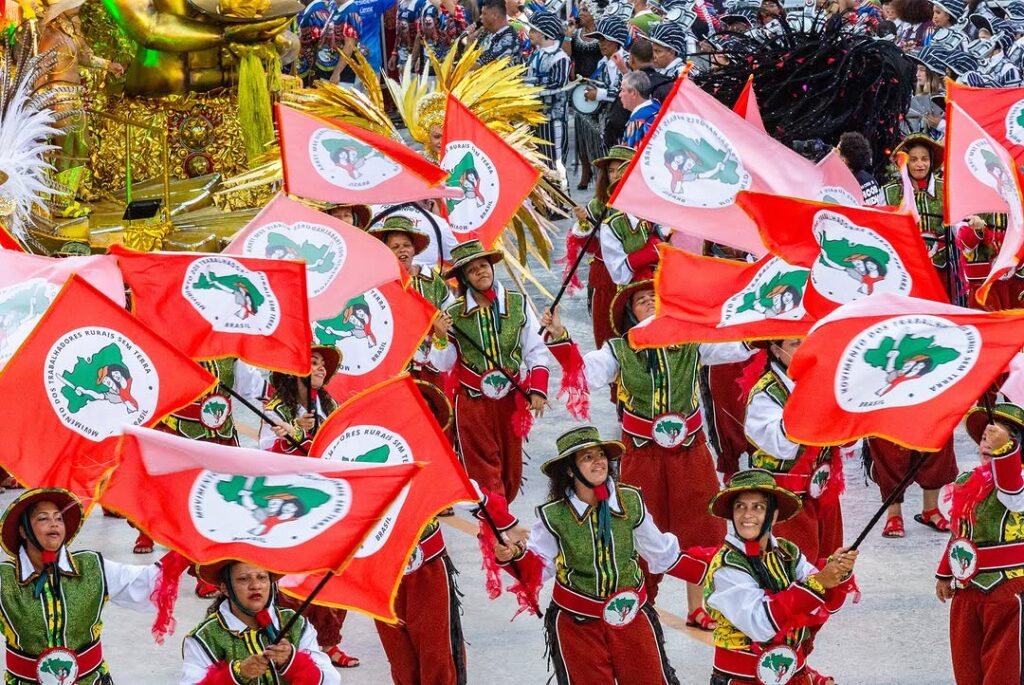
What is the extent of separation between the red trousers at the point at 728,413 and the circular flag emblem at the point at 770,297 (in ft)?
9.83

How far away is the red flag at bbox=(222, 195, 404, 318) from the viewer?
9.77 metres

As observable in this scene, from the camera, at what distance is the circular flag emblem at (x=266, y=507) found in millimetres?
6539

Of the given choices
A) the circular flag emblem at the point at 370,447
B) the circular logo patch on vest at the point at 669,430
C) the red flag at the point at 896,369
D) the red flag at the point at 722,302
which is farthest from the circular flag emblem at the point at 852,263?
the circular flag emblem at the point at 370,447

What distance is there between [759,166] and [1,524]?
→ 163 inches

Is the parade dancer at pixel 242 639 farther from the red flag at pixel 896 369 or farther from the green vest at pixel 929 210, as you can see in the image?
the green vest at pixel 929 210

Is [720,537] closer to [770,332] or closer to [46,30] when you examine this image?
[770,332]

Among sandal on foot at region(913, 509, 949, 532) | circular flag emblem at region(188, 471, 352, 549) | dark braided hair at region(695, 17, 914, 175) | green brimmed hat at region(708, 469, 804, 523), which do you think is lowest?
sandal on foot at region(913, 509, 949, 532)

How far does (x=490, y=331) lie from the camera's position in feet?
34.5

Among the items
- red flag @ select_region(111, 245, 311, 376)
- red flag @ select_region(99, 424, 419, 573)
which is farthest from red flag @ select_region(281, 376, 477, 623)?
red flag @ select_region(111, 245, 311, 376)

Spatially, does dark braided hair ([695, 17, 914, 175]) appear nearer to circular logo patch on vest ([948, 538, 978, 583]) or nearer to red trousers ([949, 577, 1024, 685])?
circular logo patch on vest ([948, 538, 978, 583])

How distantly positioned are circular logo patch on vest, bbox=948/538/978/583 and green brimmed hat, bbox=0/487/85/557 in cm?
364

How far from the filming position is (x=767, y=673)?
784 centimetres

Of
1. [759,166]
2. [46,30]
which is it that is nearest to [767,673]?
[759,166]

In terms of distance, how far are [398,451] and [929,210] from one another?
633cm
